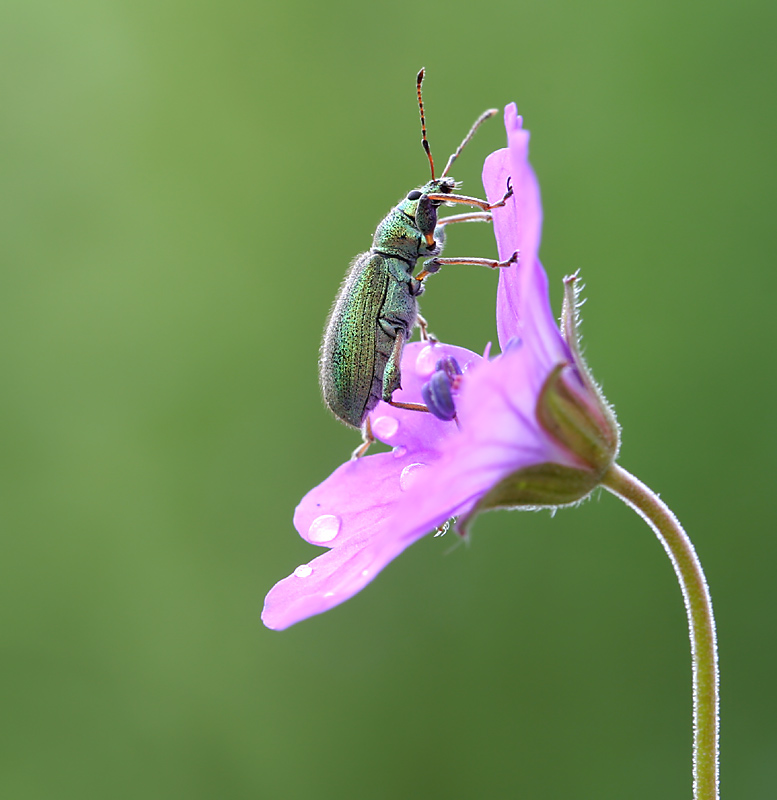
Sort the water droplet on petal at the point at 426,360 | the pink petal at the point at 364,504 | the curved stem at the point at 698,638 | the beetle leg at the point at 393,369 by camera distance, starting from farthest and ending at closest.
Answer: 1. the beetle leg at the point at 393,369
2. the water droplet on petal at the point at 426,360
3. the pink petal at the point at 364,504
4. the curved stem at the point at 698,638

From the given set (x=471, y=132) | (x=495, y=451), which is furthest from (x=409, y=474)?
(x=471, y=132)

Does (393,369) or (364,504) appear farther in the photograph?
(393,369)

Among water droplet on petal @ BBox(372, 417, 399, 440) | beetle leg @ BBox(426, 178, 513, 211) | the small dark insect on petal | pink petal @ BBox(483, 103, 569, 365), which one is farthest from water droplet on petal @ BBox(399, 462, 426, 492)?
beetle leg @ BBox(426, 178, 513, 211)

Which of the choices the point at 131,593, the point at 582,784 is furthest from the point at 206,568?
the point at 582,784

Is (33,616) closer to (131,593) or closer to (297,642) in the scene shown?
(131,593)

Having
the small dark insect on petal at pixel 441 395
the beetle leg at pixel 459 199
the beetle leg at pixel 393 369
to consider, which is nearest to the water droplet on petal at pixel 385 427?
the beetle leg at pixel 393 369

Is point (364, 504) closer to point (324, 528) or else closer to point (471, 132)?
point (324, 528)

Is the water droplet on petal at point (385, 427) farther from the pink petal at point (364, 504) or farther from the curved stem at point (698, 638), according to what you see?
the curved stem at point (698, 638)
